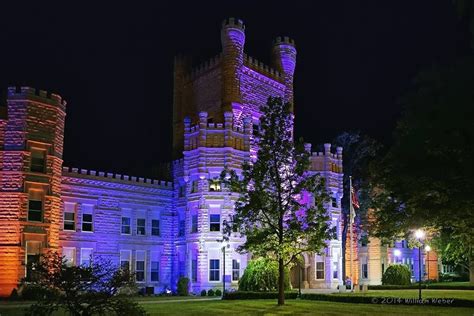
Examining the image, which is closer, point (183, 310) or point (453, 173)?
point (453, 173)

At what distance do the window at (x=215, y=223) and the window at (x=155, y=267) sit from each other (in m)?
5.73

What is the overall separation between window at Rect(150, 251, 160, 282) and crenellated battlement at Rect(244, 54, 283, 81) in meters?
17.1

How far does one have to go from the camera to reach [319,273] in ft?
160

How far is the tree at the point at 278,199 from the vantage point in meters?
29.4

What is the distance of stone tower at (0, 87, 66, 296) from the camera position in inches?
1400

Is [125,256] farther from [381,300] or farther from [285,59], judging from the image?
[285,59]

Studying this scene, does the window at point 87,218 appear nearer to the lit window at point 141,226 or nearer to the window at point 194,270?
the lit window at point 141,226

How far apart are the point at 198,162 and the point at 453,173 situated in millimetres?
23922

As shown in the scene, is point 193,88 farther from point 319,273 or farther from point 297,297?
point 297,297

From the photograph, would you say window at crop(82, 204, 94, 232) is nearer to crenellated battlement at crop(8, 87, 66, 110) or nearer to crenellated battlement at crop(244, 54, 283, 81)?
crenellated battlement at crop(8, 87, 66, 110)

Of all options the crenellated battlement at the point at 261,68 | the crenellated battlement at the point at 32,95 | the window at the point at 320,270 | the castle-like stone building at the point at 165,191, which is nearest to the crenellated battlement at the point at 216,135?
the castle-like stone building at the point at 165,191

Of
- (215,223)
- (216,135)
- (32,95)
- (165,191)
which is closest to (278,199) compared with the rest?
(215,223)

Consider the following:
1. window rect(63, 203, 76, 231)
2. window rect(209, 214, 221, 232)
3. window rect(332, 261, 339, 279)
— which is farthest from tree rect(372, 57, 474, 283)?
window rect(63, 203, 76, 231)

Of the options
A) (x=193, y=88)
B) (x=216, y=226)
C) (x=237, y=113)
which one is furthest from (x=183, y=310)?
(x=193, y=88)
